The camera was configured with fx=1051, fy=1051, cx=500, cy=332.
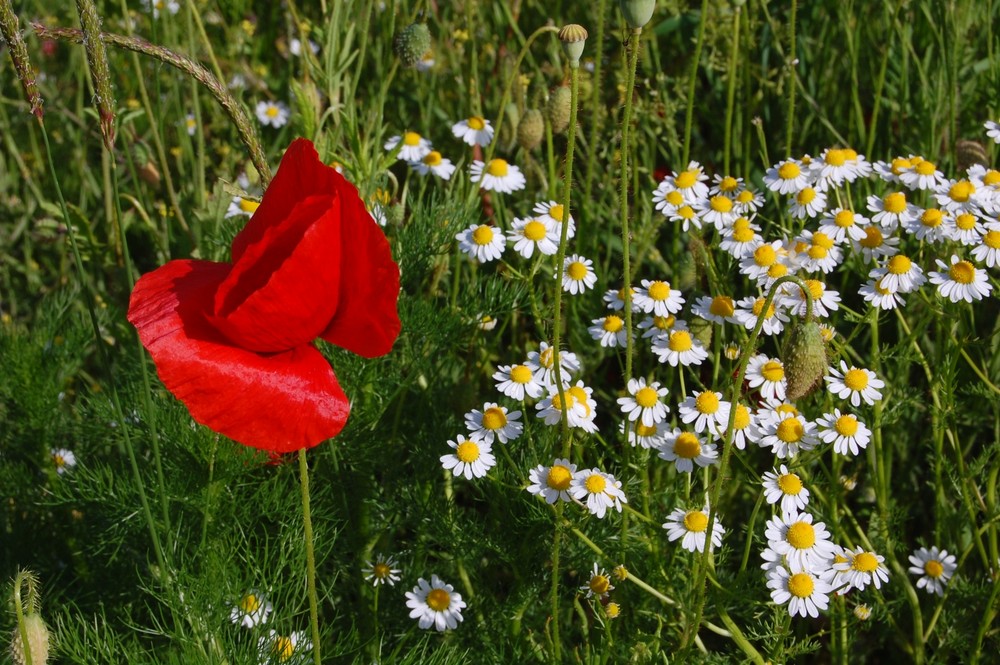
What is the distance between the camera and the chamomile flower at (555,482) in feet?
4.34

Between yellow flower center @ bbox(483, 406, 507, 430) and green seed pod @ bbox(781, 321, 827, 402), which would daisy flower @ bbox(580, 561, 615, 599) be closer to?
yellow flower center @ bbox(483, 406, 507, 430)

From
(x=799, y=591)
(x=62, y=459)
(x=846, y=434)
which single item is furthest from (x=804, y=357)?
(x=62, y=459)

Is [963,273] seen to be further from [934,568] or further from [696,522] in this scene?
[696,522]

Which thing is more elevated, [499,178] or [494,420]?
[499,178]

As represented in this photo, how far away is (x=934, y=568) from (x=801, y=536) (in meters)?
0.37

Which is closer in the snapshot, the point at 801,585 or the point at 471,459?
the point at 801,585

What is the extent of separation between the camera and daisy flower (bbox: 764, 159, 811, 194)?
1.70 m

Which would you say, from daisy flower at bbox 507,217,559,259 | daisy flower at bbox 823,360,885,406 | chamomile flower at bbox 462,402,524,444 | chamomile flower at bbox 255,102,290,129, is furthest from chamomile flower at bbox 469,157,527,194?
chamomile flower at bbox 255,102,290,129

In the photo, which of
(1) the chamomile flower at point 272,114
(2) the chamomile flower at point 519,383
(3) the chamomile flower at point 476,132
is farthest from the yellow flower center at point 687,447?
(1) the chamomile flower at point 272,114

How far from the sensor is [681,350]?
154 cm

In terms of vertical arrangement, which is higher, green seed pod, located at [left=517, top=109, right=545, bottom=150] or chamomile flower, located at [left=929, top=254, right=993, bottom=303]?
green seed pod, located at [left=517, top=109, right=545, bottom=150]

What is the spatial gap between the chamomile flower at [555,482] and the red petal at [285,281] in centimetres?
47

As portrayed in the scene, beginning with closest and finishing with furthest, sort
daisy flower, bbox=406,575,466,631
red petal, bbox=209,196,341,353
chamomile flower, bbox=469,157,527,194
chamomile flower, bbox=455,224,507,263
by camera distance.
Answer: red petal, bbox=209,196,341,353 → daisy flower, bbox=406,575,466,631 → chamomile flower, bbox=455,224,507,263 → chamomile flower, bbox=469,157,527,194

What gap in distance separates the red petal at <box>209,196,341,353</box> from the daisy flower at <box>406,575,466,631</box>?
0.65 m
